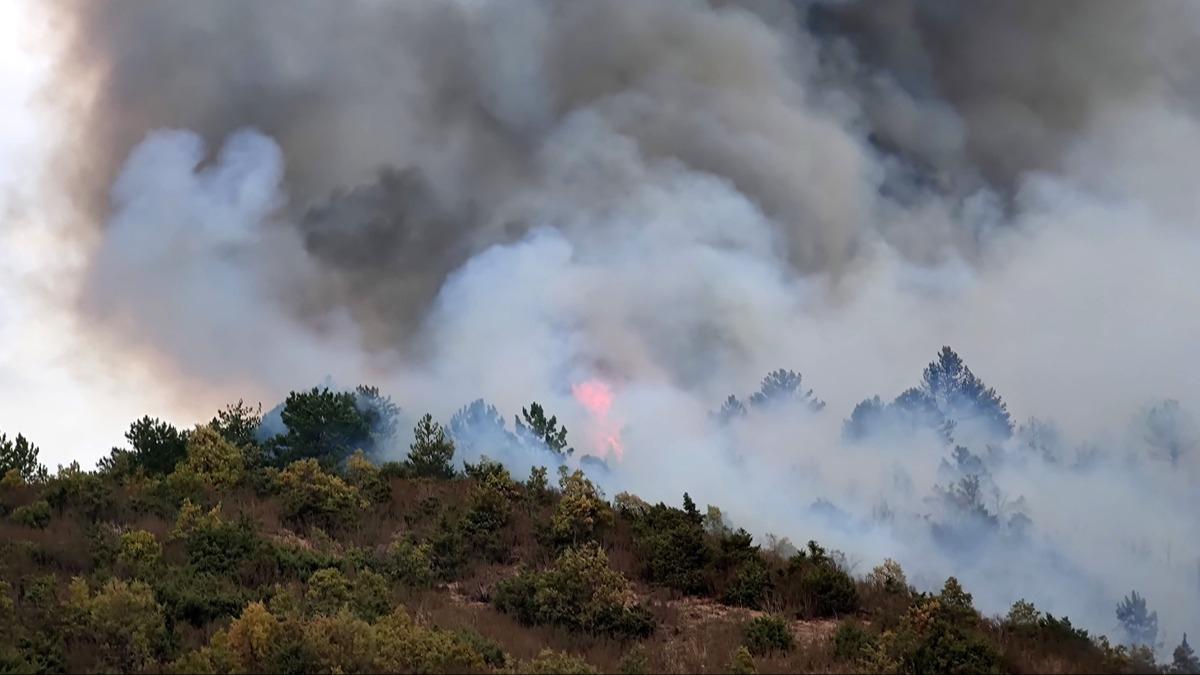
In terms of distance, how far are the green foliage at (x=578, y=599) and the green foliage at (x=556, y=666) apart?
420 cm

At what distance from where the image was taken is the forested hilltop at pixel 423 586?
1856 centimetres

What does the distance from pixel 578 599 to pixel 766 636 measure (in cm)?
437

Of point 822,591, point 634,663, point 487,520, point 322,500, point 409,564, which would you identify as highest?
point 322,500

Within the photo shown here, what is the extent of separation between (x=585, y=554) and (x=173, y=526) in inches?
419

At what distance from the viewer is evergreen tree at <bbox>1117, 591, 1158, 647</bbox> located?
234 ft

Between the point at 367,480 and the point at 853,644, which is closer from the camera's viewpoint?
the point at 853,644

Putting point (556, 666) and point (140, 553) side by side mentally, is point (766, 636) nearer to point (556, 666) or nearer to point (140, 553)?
point (556, 666)

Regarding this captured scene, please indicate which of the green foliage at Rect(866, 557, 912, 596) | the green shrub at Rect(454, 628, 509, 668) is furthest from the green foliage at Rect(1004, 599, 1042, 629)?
the green shrub at Rect(454, 628, 509, 668)

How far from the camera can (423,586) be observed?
85.0ft

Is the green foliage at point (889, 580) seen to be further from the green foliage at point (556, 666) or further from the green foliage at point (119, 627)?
the green foliage at point (119, 627)

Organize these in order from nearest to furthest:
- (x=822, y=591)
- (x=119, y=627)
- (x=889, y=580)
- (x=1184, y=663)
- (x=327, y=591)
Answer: (x=1184, y=663) < (x=119, y=627) < (x=327, y=591) < (x=822, y=591) < (x=889, y=580)

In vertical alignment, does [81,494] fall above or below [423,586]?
above

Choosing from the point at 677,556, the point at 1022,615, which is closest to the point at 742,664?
the point at 1022,615

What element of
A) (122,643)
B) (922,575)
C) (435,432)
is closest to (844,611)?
(122,643)
